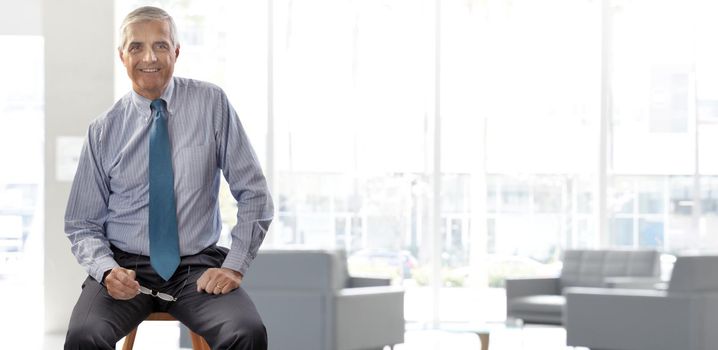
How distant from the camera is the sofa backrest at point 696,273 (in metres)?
5.94

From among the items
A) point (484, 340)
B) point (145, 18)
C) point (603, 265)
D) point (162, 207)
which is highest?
point (145, 18)

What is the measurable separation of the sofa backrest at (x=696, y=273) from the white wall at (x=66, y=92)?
14.8 ft

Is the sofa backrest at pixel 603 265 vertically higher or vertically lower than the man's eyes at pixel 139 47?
lower

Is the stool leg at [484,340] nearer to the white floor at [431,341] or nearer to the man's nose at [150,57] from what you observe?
the white floor at [431,341]

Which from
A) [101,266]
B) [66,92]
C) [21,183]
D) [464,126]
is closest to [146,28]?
[101,266]

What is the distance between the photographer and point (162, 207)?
272cm

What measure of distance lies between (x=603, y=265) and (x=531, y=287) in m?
0.64

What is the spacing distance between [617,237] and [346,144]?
2586mm

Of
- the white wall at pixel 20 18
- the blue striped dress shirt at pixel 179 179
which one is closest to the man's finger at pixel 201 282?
the blue striped dress shirt at pixel 179 179

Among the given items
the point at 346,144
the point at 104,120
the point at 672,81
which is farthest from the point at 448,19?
the point at 104,120

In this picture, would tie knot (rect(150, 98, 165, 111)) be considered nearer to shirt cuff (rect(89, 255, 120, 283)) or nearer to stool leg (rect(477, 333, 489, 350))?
shirt cuff (rect(89, 255, 120, 283))

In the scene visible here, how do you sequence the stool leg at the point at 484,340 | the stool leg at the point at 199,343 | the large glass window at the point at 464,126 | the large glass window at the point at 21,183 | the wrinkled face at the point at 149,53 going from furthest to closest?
the large glass window at the point at 464,126
the large glass window at the point at 21,183
the stool leg at the point at 484,340
the stool leg at the point at 199,343
the wrinkled face at the point at 149,53

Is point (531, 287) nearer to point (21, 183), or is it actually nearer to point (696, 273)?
point (696, 273)

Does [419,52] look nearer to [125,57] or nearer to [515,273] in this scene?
[515,273]
